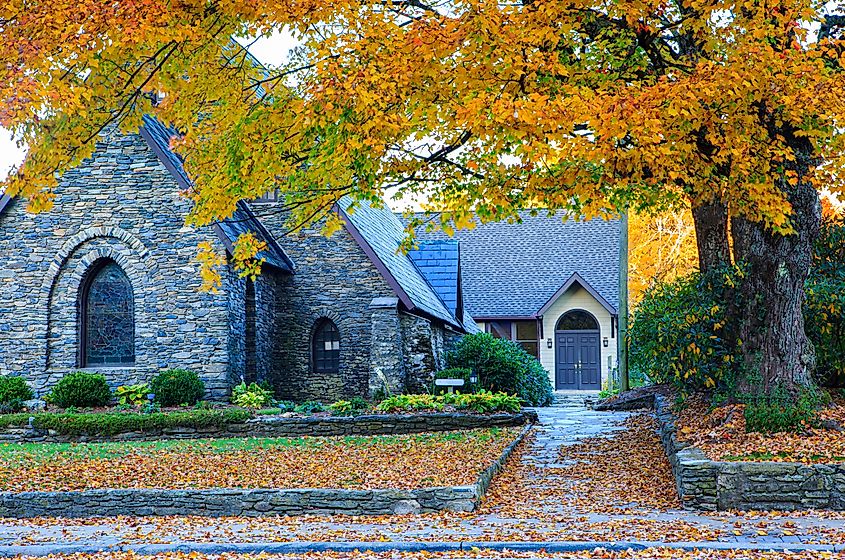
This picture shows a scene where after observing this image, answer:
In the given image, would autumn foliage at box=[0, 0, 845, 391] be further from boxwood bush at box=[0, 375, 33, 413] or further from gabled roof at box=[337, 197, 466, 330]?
boxwood bush at box=[0, 375, 33, 413]

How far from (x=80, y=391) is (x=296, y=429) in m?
4.69

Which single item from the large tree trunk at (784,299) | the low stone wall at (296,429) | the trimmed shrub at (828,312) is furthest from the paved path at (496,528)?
the low stone wall at (296,429)

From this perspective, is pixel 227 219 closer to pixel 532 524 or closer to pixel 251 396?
pixel 251 396

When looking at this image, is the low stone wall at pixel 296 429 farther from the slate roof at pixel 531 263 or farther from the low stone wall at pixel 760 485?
the slate roof at pixel 531 263

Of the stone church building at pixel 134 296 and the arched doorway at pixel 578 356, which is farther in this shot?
the arched doorway at pixel 578 356

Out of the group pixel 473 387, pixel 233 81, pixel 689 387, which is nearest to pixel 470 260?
pixel 473 387

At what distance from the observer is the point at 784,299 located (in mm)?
12438

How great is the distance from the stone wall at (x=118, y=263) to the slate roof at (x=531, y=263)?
14.5 meters

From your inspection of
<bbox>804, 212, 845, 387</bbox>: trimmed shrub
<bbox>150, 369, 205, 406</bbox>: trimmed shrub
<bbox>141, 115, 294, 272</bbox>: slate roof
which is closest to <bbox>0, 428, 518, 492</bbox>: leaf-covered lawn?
<bbox>150, 369, 205, 406</bbox>: trimmed shrub

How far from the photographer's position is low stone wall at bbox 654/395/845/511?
9.99 metres

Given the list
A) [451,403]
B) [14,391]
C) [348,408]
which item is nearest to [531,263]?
[451,403]

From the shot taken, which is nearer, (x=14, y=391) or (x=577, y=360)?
(x=14, y=391)

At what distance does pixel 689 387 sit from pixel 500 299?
20.6 meters

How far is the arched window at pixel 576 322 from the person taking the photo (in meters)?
35.1
